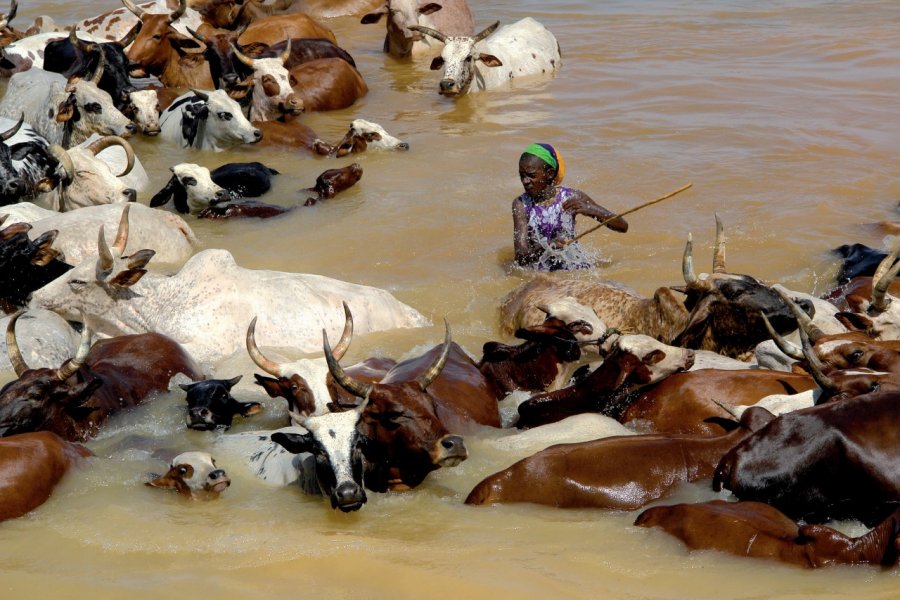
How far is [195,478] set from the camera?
19.5 feet

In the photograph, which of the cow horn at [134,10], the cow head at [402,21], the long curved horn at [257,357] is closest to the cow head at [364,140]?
the cow head at [402,21]

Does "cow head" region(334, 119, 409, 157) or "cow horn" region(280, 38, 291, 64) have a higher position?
"cow horn" region(280, 38, 291, 64)

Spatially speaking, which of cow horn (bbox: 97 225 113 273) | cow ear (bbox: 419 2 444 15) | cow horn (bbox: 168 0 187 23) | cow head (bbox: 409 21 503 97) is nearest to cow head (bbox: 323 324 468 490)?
cow horn (bbox: 97 225 113 273)

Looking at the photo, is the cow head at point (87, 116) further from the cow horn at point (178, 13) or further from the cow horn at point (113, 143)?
the cow horn at point (178, 13)

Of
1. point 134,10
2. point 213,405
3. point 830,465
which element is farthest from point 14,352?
point 134,10

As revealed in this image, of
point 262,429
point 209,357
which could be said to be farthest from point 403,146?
point 262,429

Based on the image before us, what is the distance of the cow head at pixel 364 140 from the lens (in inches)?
509

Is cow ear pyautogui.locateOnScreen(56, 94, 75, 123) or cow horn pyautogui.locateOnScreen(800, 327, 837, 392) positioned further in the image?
cow ear pyautogui.locateOnScreen(56, 94, 75, 123)

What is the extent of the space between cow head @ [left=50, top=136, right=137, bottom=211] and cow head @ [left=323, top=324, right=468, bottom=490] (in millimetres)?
5461

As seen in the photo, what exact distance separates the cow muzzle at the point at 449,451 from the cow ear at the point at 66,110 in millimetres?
8069

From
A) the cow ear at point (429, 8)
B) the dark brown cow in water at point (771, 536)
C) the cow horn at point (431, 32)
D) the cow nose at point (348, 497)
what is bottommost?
the cow nose at point (348, 497)

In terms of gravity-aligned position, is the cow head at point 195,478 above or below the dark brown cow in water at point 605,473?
below

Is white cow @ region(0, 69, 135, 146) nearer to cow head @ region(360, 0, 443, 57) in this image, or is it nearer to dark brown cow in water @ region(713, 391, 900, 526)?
cow head @ region(360, 0, 443, 57)

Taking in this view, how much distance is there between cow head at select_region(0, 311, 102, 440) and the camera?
659 cm
